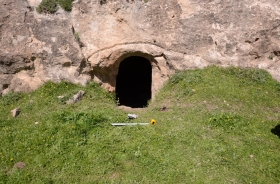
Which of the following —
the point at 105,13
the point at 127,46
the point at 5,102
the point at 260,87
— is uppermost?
the point at 105,13

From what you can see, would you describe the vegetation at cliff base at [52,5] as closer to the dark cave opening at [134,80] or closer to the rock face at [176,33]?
the rock face at [176,33]

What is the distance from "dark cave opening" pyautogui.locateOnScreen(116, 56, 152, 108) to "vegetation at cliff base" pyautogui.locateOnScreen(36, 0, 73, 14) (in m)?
4.56

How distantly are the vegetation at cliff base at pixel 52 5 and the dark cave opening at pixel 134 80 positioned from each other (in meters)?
4.56

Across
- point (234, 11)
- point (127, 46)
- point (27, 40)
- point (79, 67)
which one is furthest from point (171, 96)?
point (27, 40)

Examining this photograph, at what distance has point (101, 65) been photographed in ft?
30.5

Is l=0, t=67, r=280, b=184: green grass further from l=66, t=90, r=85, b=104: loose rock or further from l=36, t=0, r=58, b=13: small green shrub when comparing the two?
l=36, t=0, r=58, b=13: small green shrub

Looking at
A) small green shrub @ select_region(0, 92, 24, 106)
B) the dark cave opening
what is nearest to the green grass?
small green shrub @ select_region(0, 92, 24, 106)

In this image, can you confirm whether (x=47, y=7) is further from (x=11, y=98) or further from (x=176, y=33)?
(x=176, y=33)

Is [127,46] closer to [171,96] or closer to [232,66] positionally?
[171,96]

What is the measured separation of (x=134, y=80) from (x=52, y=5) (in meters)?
5.95

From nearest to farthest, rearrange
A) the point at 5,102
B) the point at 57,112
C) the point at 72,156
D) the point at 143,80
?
the point at 72,156 → the point at 57,112 → the point at 5,102 → the point at 143,80

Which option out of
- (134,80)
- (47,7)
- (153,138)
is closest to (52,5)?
(47,7)

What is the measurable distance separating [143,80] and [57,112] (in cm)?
716

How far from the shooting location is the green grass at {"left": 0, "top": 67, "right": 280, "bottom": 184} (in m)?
5.42
